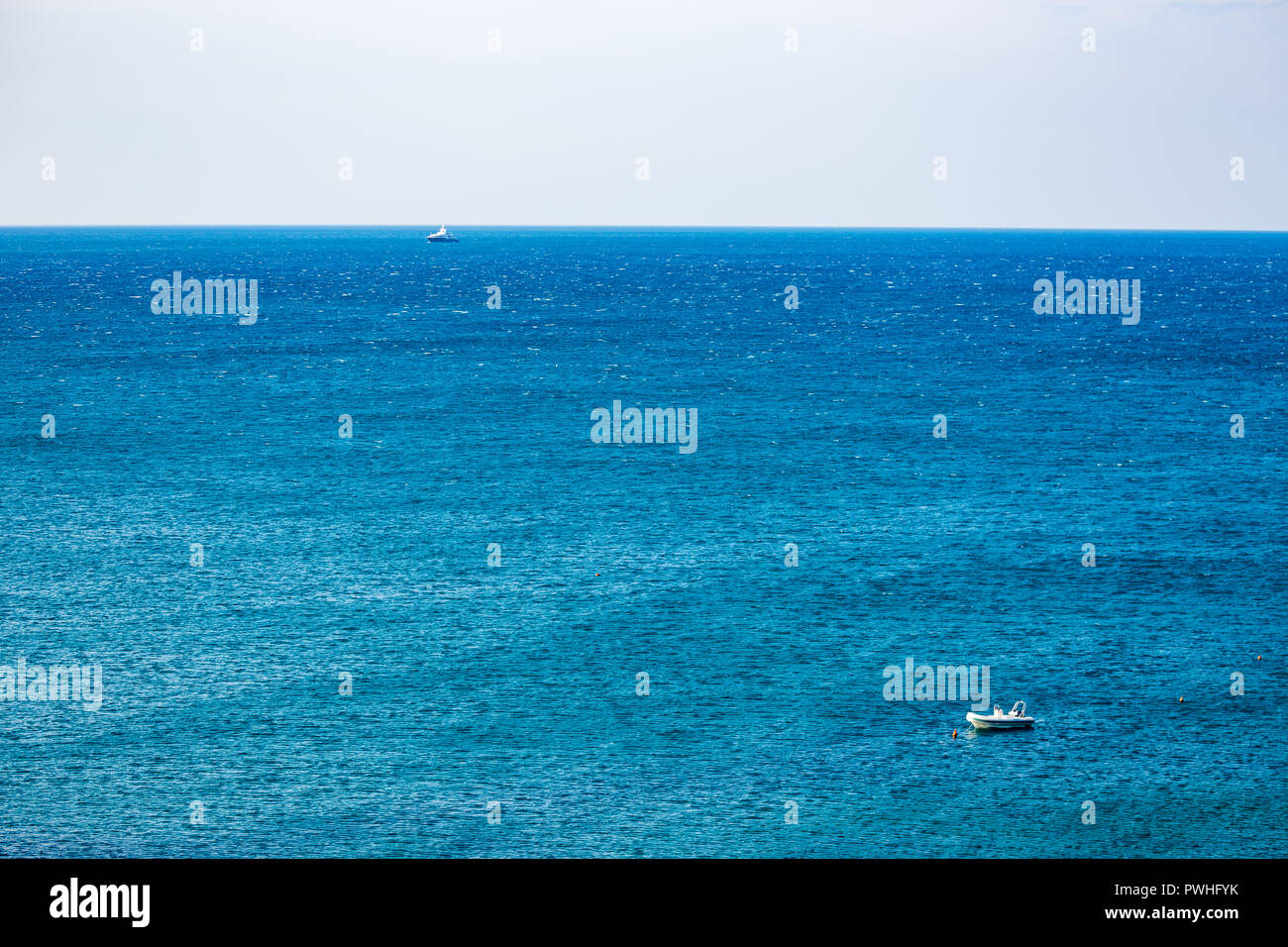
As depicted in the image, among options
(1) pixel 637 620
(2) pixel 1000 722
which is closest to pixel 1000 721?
(2) pixel 1000 722

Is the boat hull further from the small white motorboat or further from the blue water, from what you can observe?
the blue water

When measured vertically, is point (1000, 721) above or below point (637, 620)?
below

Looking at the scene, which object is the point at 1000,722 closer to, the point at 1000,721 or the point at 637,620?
the point at 1000,721

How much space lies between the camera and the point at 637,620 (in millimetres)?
71500

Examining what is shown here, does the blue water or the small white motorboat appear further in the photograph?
the small white motorboat

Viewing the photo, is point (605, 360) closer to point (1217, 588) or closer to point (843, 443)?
point (843, 443)

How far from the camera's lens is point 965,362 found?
164 metres

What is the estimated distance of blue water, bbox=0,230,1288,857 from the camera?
50.9 m

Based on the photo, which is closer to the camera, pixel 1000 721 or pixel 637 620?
pixel 1000 721

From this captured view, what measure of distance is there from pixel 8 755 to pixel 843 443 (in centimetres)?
7688

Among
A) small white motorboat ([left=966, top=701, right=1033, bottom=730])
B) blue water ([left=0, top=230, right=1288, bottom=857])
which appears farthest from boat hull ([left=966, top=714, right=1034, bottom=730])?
blue water ([left=0, top=230, right=1288, bottom=857])

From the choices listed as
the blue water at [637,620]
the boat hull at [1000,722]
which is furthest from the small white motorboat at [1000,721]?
the blue water at [637,620]

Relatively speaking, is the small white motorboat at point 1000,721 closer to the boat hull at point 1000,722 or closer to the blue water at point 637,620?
the boat hull at point 1000,722

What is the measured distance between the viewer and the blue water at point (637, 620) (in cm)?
5088
